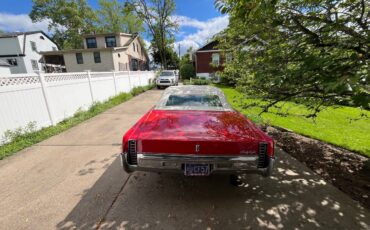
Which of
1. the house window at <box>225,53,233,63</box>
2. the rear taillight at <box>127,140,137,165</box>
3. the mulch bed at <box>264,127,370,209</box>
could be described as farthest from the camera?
the house window at <box>225,53,233,63</box>

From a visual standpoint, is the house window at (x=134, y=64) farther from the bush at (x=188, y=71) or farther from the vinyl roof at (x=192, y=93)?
the vinyl roof at (x=192, y=93)

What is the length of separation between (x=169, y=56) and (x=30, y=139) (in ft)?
118

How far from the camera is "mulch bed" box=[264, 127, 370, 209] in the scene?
2902 mm

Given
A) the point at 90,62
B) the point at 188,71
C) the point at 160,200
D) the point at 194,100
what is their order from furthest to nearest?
1. the point at 188,71
2. the point at 90,62
3. the point at 194,100
4. the point at 160,200

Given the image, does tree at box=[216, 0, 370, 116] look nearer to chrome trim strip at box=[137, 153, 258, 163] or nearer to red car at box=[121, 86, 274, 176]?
red car at box=[121, 86, 274, 176]

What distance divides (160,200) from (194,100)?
1.92 m

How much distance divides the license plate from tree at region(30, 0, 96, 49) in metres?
44.2

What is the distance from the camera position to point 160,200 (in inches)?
106

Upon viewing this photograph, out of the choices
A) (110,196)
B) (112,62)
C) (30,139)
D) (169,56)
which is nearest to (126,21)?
(169,56)

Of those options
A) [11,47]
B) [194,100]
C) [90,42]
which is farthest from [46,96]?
[11,47]

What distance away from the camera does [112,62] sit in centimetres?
2239

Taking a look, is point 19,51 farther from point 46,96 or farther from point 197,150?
point 197,150

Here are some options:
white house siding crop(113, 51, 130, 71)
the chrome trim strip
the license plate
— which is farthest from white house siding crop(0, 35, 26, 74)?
the license plate

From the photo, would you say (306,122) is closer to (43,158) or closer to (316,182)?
(316,182)
